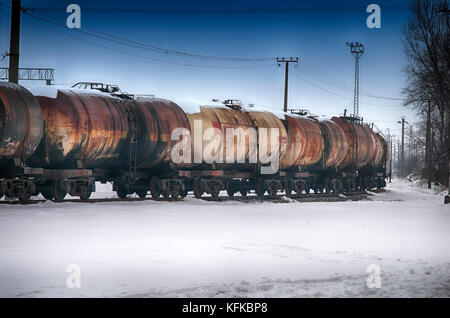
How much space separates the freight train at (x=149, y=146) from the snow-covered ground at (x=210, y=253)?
1923 millimetres

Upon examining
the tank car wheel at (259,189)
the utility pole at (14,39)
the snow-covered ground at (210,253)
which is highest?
the utility pole at (14,39)

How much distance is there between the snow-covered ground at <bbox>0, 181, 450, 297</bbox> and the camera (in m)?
7.52

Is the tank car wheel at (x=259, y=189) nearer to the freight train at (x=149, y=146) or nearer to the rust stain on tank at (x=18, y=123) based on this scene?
the freight train at (x=149, y=146)

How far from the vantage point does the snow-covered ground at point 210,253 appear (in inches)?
296

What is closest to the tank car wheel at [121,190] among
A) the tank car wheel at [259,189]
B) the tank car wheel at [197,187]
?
the tank car wheel at [197,187]

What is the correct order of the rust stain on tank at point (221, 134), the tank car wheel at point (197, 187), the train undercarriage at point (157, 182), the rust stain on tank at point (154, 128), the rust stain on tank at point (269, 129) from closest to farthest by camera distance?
1. the train undercarriage at point (157, 182)
2. the rust stain on tank at point (154, 128)
3. the rust stain on tank at point (221, 134)
4. the tank car wheel at point (197, 187)
5. the rust stain on tank at point (269, 129)

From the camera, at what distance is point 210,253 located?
33.8ft

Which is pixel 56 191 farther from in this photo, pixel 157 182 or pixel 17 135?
pixel 157 182

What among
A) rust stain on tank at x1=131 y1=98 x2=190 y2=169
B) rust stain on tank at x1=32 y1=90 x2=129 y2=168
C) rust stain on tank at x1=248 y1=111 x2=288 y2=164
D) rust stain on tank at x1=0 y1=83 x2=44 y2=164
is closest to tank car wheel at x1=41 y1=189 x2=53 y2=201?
rust stain on tank at x1=32 y1=90 x2=129 y2=168

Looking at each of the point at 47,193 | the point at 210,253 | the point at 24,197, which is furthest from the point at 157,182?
the point at 210,253

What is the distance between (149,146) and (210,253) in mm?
11800

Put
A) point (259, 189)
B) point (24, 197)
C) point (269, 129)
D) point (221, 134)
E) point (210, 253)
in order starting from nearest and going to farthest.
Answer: point (210, 253) < point (24, 197) < point (221, 134) < point (269, 129) < point (259, 189)
